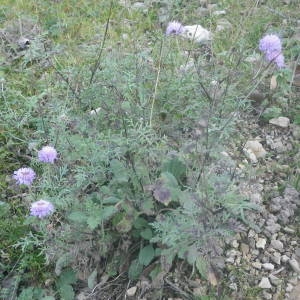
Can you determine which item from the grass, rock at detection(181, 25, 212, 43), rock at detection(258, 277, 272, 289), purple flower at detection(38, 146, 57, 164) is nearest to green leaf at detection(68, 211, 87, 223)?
the grass

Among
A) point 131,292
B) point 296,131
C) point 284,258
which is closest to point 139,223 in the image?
point 131,292

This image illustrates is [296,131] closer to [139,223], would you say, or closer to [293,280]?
[293,280]

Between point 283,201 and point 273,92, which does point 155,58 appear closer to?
point 273,92

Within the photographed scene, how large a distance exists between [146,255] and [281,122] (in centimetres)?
121

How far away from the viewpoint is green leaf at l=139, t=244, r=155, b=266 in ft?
7.34

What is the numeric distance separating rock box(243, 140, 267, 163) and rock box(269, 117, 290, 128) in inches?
7.7

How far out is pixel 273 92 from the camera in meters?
3.11

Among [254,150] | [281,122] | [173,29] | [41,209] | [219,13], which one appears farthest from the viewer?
[219,13]

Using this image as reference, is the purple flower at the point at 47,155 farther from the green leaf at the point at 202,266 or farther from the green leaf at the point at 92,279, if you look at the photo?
the green leaf at the point at 202,266

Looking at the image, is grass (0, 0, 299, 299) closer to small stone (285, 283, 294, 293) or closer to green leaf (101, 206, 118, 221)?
green leaf (101, 206, 118, 221)

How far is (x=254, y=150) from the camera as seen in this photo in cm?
284

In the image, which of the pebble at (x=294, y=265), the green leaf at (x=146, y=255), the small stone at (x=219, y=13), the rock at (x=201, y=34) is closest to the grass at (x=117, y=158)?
the green leaf at (x=146, y=255)

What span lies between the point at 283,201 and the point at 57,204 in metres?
1.07

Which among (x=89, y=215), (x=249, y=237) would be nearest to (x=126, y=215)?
(x=89, y=215)
